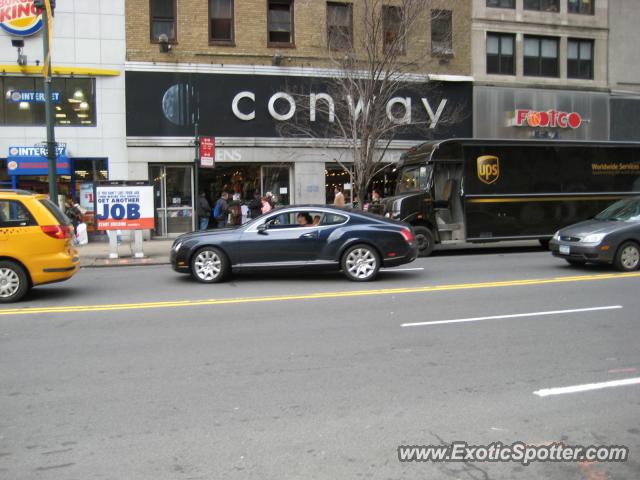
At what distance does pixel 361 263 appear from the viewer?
11.2 meters

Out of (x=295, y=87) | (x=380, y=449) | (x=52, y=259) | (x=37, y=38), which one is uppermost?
(x=37, y=38)

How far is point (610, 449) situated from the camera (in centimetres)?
397

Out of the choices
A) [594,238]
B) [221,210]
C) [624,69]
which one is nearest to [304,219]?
[594,238]

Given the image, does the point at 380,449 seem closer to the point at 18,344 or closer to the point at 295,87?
the point at 18,344

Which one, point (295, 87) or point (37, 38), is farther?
point (295, 87)

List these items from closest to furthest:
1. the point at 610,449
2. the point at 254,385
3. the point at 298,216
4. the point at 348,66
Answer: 1. the point at 610,449
2. the point at 254,385
3. the point at 298,216
4. the point at 348,66

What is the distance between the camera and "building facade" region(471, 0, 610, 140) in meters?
24.1

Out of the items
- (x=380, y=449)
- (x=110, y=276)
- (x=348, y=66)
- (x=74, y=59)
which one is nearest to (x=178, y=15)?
(x=74, y=59)

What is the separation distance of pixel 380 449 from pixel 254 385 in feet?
5.38

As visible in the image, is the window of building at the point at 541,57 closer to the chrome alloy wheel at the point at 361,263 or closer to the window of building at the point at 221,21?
the window of building at the point at 221,21

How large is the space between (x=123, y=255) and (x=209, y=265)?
6.41 m

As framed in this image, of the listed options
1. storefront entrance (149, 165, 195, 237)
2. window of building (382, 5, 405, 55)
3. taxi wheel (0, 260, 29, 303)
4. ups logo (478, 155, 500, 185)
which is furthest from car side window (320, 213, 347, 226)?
storefront entrance (149, 165, 195, 237)

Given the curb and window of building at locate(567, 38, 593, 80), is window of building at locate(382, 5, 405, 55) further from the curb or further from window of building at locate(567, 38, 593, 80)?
window of building at locate(567, 38, 593, 80)

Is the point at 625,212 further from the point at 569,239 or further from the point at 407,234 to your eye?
the point at 407,234
